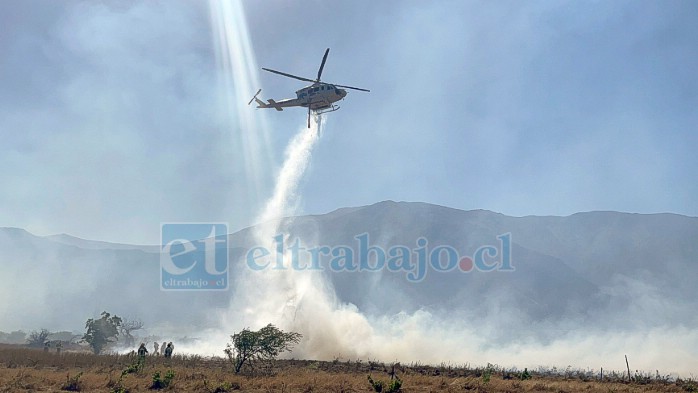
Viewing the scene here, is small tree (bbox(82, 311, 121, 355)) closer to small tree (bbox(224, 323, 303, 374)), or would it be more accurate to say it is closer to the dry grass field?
the dry grass field

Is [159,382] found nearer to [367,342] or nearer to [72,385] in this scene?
[72,385]

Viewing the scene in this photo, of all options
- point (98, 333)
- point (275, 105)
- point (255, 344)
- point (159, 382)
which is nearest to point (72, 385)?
point (159, 382)

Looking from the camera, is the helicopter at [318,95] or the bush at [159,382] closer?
the bush at [159,382]

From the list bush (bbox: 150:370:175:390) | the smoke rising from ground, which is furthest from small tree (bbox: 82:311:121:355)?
bush (bbox: 150:370:175:390)

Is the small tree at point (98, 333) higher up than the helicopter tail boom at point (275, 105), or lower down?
lower down

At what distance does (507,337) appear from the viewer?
157 metres

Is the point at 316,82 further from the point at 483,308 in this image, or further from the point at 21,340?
the point at 483,308

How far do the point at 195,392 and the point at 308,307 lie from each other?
49.0 m

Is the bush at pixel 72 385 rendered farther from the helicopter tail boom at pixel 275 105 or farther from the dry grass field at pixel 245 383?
the helicopter tail boom at pixel 275 105

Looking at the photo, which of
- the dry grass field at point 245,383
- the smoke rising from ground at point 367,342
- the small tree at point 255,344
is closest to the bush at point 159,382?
the dry grass field at point 245,383

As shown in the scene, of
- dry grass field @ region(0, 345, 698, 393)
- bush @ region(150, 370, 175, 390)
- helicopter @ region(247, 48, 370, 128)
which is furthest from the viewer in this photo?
helicopter @ region(247, 48, 370, 128)

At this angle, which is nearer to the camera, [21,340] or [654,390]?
[654,390]

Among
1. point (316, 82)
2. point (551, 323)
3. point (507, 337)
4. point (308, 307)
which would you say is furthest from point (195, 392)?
point (551, 323)

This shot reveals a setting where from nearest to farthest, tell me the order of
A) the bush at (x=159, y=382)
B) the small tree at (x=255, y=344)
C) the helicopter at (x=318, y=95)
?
the bush at (x=159, y=382) → the small tree at (x=255, y=344) → the helicopter at (x=318, y=95)
